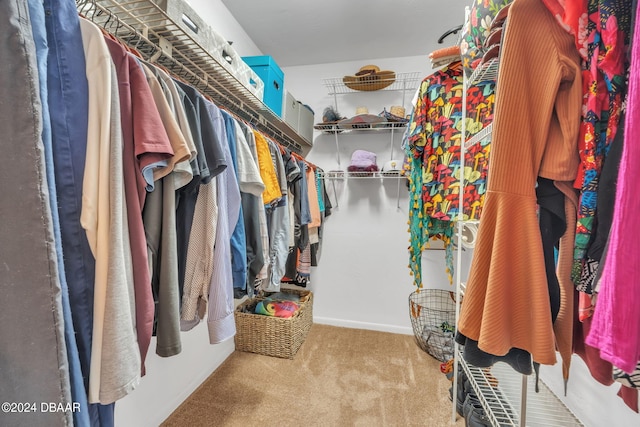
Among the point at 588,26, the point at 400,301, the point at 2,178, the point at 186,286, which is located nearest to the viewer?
the point at 2,178

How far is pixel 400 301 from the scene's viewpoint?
88.7 inches

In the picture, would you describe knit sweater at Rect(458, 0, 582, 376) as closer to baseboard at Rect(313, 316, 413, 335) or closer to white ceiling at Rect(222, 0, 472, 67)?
white ceiling at Rect(222, 0, 472, 67)

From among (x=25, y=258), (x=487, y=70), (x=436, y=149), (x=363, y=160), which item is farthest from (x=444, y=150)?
(x=25, y=258)

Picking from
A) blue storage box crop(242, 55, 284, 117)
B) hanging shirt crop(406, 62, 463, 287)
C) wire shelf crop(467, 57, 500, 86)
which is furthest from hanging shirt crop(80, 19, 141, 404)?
hanging shirt crop(406, 62, 463, 287)

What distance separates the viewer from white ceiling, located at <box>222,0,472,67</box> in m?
1.69

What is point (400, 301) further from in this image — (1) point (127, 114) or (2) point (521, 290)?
(1) point (127, 114)

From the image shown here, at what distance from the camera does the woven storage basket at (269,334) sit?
176 cm

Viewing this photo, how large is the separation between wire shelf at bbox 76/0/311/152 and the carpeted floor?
1.56 metres

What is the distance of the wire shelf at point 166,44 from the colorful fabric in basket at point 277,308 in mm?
1293

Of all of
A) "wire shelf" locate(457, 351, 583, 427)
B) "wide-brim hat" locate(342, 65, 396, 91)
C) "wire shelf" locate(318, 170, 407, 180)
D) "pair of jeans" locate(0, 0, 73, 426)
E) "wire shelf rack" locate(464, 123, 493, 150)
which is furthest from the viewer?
"wire shelf" locate(318, 170, 407, 180)

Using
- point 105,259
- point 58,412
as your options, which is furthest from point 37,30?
point 58,412

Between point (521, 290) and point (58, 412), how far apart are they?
0.77 metres

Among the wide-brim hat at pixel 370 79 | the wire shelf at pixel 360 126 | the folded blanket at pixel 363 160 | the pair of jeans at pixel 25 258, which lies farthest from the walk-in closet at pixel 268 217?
the folded blanket at pixel 363 160

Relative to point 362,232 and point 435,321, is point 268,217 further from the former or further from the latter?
point 435,321
